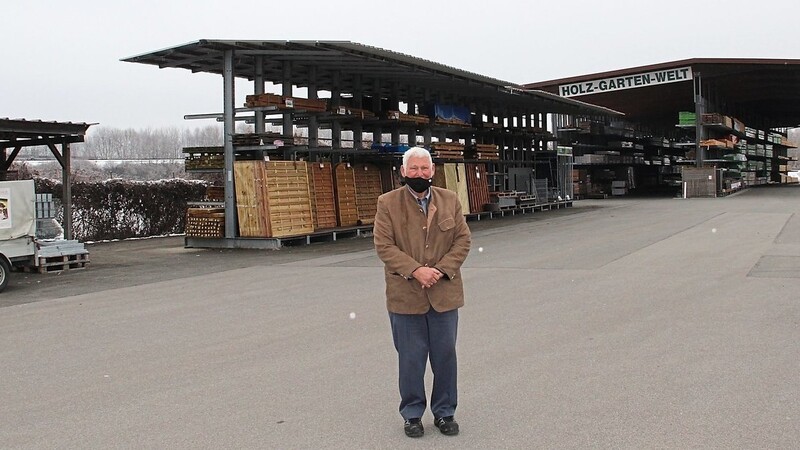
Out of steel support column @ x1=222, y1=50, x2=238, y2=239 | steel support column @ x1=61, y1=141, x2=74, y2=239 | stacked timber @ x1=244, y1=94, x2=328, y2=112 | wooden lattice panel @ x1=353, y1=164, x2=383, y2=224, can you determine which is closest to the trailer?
steel support column @ x1=61, y1=141, x2=74, y2=239

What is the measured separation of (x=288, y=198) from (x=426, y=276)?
15049 mm

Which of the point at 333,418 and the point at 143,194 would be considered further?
the point at 143,194

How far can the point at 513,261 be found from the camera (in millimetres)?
14906

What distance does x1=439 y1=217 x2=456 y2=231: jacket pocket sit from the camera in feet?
16.8

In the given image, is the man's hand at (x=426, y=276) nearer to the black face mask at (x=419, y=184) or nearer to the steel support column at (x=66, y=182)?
the black face mask at (x=419, y=184)

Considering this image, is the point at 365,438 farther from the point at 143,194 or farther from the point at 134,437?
A: the point at 143,194

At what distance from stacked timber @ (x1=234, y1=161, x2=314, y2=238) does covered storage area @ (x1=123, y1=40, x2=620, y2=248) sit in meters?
0.03

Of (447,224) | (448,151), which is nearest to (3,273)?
(447,224)

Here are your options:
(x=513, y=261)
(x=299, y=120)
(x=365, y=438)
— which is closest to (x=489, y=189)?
(x=299, y=120)

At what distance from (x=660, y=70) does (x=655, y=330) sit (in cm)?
3717

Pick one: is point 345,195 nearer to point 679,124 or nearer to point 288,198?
point 288,198

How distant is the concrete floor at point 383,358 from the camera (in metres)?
5.12

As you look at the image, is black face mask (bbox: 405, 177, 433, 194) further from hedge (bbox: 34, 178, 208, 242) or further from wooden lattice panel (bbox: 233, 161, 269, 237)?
hedge (bbox: 34, 178, 208, 242)

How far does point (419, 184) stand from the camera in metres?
5.11
